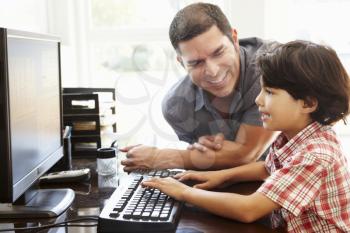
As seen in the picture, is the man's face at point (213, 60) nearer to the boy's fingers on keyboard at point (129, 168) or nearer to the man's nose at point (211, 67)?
the man's nose at point (211, 67)

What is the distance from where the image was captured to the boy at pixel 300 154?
0.97 metres

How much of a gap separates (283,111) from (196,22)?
54cm

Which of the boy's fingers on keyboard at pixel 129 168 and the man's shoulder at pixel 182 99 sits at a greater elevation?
the man's shoulder at pixel 182 99

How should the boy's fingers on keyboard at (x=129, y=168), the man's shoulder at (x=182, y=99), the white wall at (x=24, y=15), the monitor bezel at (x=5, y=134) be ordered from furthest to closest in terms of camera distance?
the white wall at (x=24, y=15)
the man's shoulder at (x=182, y=99)
the boy's fingers on keyboard at (x=129, y=168)
the monitor bezel at (x=5, y=134)

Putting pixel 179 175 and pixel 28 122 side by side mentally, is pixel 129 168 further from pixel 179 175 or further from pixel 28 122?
pixel 28 122

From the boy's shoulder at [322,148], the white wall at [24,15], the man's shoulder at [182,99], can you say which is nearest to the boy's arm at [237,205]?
the boy's shoulder at [322,148]

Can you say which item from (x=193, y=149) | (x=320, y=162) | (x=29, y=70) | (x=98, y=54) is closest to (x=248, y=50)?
(x=193, y=149)

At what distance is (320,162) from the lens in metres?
0.98

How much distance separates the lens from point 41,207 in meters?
1.09

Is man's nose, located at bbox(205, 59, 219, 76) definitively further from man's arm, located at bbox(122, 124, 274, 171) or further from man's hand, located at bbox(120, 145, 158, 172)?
man's hand, located at bbox(120, 145, 158, 172)

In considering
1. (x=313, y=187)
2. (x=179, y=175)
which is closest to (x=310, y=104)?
(x=313, y=187)

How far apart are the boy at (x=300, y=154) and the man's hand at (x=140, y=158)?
0.32 metres

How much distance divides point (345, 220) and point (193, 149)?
632 millimetres

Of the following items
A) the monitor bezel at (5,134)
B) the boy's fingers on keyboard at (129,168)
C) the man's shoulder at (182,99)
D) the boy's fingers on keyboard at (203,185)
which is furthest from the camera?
the man's shoulder at (182,99)
